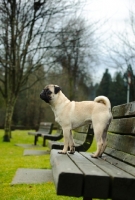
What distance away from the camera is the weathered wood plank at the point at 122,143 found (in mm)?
3163

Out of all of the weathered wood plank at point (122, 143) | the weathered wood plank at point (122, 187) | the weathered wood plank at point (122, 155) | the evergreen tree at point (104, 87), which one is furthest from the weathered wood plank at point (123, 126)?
the evergreen tree at point (104, 87)

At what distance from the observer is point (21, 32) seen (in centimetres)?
1559

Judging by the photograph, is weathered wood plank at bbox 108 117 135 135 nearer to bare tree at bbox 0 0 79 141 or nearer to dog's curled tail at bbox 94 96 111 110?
dog's curled tail at bbox 94 96 111 110

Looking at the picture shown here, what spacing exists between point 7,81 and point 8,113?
3.34 metres


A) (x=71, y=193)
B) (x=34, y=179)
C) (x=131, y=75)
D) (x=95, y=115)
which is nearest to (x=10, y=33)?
(x=131, y=75)

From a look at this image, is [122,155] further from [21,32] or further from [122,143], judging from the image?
[21,32]

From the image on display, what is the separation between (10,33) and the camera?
15.9 meters

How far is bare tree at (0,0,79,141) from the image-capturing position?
608 inches

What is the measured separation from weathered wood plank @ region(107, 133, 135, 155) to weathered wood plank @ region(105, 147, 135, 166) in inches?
1.7

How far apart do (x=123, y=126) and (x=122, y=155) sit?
47cm

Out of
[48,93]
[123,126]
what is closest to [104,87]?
[48,93]

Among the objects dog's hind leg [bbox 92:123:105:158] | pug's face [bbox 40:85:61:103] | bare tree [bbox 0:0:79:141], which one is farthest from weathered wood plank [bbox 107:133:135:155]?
bare tree [bbox 0:0:79:141]

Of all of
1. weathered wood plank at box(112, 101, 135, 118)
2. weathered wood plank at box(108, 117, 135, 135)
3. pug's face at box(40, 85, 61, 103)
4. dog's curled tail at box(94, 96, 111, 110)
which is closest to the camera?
weathered wood plank at box(108, 117, 135, 135)

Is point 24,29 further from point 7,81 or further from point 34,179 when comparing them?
point 34,179
